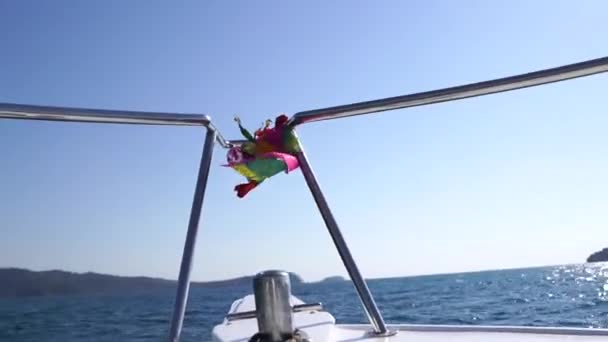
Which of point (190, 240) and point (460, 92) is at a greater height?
point (460, 92)

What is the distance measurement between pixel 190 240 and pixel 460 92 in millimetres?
616

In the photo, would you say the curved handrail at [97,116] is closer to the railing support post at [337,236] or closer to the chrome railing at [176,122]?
the chrome railing at [176,122]

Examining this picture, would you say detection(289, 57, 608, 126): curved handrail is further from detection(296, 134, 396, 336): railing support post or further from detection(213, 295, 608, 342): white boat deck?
detection(213, 295, 608, 342): white boat deck

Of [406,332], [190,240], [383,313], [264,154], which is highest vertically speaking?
[383,313]

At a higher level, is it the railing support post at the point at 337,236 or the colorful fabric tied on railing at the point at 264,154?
the colorful fabric tied on railing at the point at 264,154

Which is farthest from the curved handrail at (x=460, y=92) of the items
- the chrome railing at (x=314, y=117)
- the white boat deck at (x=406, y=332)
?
the white boat deck at (x=406, y=332)

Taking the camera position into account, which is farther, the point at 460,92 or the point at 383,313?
the point at 383,313

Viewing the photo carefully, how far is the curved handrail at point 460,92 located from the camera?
3.20 ft

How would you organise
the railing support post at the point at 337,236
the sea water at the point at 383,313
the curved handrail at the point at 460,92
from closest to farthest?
the curved handrail at the point at 460,92
the railing support post at the point at 337,236
the sea water at the point at 383,313

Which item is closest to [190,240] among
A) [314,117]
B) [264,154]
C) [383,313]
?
[264,154]

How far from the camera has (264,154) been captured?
1195 millimetres

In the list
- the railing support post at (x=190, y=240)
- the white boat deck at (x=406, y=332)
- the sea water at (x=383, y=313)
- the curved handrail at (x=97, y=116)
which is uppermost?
the sea water at (x=383, y=313)

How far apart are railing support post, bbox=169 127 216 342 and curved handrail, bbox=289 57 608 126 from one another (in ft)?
0.64

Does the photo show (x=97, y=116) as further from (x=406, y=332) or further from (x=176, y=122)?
(x=406, y=332)
